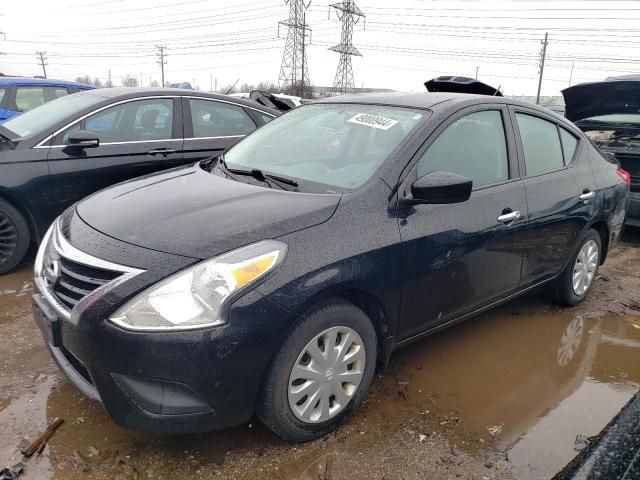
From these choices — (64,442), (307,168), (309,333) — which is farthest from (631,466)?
(64,442)

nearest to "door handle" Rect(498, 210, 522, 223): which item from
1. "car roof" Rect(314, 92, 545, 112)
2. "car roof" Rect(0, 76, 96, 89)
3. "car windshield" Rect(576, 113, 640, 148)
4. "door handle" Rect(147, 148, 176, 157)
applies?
"car roof" Rect(314, 92, 545, 112)

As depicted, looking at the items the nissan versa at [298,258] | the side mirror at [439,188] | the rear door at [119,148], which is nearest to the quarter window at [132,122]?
the rear door at [119,148]

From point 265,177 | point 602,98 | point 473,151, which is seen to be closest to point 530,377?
point 473,151

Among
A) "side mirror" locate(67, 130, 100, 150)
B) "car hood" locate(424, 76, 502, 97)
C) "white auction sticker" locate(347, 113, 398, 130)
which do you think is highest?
"car hood" locate(424, 76, 502, 97)

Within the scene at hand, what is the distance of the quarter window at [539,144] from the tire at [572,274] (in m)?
0.71

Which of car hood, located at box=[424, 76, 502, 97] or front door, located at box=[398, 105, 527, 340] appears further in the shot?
car hood, located at box=[424, 76, 502, 97]

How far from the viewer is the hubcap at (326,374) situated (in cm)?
229

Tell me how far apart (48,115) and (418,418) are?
13.7ft

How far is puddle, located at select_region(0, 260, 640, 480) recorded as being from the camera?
2281 mm

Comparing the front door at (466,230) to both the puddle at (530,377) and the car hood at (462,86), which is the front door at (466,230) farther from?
the car hood at (462,86)

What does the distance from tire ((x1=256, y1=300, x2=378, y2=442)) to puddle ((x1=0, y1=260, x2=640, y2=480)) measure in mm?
135

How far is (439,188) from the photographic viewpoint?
2.56 metres

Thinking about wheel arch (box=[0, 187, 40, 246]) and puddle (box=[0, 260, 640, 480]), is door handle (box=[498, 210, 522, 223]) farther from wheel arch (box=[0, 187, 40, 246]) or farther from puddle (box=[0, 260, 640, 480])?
wheel arch (box=[0, 187, 40, 246])

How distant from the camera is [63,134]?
4.46 m
